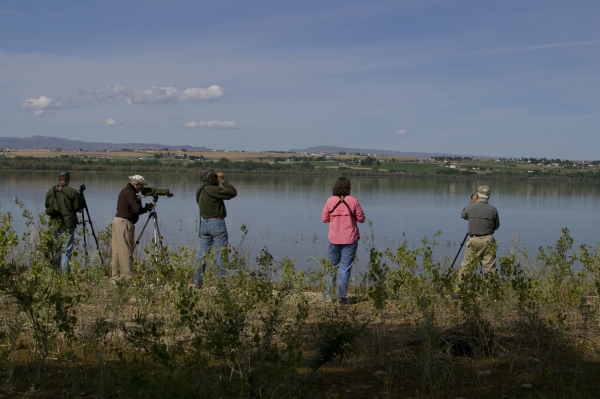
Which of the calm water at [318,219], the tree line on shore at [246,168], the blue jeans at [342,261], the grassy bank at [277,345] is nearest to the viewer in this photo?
the grassy bank at [277,345]

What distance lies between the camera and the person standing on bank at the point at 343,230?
805cm

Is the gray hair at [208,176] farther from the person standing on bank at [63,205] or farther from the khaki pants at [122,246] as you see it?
the person standing on bank at [63,205]

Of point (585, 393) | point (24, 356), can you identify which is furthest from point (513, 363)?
point (24, 356)

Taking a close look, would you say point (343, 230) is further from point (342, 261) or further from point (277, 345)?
point (277, 345)

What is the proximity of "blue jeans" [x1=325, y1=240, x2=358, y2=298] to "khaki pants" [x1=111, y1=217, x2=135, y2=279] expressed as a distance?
114 inches

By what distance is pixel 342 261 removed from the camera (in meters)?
8.11

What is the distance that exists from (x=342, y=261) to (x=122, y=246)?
3.15 m

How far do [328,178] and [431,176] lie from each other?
11.7 metres

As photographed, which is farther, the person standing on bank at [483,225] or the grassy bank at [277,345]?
the person standing on bank at [483,225]

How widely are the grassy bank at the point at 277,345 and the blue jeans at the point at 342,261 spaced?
867 millimetres

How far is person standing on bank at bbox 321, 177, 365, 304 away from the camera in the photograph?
805 centimetres

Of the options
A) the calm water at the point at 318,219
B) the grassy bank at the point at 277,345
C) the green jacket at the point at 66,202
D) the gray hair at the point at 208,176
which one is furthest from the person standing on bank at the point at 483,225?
the green jacket at the point at 66,202

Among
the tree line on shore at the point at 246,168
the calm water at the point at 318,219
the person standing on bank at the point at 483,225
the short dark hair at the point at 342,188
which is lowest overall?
the calm water at the point at 318,219

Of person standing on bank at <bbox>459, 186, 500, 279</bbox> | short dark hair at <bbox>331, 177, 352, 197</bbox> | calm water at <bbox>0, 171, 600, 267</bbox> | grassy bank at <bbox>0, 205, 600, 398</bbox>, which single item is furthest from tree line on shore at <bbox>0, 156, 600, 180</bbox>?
grassy bank at <bbox>0, 205, 600, 398</bbox>
